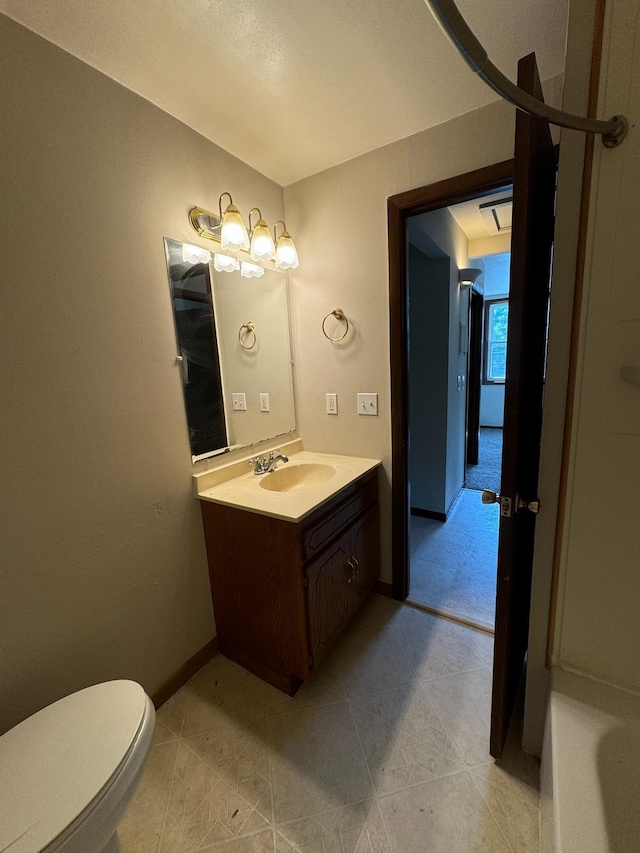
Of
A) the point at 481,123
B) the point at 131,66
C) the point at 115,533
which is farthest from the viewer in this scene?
the point at 481,123

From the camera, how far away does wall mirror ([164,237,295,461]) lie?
150cm

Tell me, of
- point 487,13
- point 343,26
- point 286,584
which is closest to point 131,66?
point 343,26

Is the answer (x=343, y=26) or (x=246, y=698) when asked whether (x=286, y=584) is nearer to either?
(x=246, y=698)

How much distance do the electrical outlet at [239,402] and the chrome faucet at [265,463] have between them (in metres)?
0.26

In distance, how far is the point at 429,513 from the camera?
302 cm

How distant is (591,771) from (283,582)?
38.1 inches

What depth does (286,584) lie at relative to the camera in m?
1.36

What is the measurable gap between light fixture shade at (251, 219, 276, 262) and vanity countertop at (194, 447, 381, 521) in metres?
1.04

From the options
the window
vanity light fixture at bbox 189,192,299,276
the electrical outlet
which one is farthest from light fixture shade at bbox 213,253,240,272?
the window

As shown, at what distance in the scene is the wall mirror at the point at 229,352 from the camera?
1495 mm

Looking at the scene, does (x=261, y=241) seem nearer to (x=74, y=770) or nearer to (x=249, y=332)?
(x=249, y=332)

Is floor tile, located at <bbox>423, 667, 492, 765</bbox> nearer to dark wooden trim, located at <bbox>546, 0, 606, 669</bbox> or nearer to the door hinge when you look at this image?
dark wooden trim, located at <bbox>546, 0, 606, 669</bbox>

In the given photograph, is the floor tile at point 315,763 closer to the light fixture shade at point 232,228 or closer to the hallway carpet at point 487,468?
the light fixture shade at point 232,228

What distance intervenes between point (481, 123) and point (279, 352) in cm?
134
